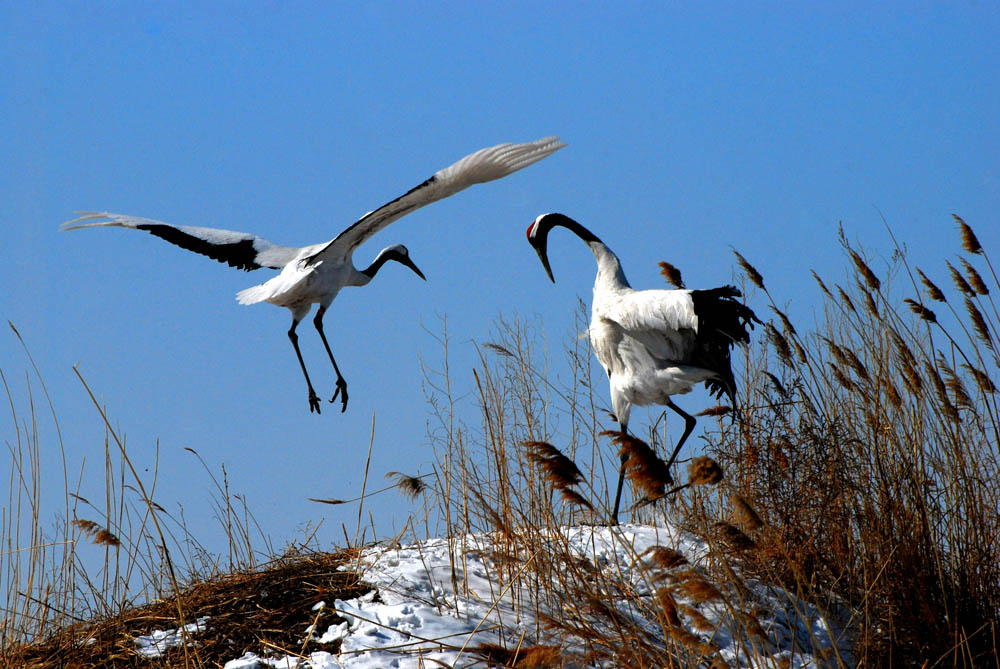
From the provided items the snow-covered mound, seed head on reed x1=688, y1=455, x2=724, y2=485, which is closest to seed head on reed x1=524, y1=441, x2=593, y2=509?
seed head on reed x1=688, y1=455, x2=724, y2=485

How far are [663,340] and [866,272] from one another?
4.07ft

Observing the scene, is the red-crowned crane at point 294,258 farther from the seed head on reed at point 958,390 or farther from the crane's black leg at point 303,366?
the seed head on reed at point 958,390

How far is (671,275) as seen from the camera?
21.4ft

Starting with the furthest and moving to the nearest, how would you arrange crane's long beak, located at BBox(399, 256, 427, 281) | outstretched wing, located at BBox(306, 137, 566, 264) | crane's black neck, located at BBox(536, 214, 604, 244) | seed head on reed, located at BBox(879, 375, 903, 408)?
1. crane's long beak, located at BBox(399, 256, 427, 281)
2. crane's black neck, located at BBox(536, 214, 604, 244)
3. outstretched wing, located at BBox(306, 137, 566, 264)
4. seed head on reed, located at BBox(879, 375, 903, 408)

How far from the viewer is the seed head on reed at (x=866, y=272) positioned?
18.0ft

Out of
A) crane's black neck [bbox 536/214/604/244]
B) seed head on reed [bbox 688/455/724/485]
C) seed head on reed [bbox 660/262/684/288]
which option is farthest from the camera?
crane's black neck [bbox 536/214/604/244]

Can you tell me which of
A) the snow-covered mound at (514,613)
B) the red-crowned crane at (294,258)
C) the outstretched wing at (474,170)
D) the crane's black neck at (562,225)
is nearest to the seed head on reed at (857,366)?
the snow-covered mound at (514,613)

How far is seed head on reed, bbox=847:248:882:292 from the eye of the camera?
215 inches

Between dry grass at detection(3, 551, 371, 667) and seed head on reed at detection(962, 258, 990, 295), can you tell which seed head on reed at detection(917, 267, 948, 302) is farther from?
dry grass at detection(3, 551, 371, 667)

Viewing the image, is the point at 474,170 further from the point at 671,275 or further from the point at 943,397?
the point at 943,397

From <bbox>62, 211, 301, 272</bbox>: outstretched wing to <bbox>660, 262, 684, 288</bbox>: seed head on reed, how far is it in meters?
3.27

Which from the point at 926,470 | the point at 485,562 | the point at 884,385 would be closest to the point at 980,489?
the point at 926,470

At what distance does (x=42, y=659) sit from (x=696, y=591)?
126 inches

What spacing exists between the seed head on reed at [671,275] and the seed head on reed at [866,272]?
121 cm
